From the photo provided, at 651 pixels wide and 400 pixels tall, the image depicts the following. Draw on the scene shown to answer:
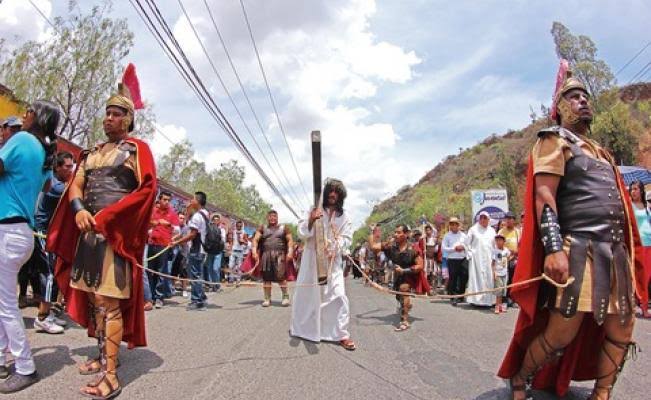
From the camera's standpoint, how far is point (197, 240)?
9.63 m

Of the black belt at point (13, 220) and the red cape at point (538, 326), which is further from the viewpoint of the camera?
the black belt at point (13, 220)

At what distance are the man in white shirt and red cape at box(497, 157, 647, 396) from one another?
706 centimetres

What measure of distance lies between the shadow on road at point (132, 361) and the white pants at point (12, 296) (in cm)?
70

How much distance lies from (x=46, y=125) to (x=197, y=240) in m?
5.78

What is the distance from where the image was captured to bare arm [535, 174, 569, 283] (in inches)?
117

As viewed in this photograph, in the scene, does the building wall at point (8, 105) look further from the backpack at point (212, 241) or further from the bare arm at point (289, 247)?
the bare arm at point (289, 247)

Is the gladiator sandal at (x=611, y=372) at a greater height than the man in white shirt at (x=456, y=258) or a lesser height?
lesser

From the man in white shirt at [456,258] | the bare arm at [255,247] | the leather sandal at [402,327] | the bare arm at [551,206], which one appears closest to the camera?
the bare arm at [551,206]

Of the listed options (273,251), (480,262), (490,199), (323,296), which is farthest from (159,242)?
(490,199)

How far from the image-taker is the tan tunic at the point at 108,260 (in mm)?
3586

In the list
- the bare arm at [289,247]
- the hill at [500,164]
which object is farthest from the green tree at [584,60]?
the bare arm at [289,247]

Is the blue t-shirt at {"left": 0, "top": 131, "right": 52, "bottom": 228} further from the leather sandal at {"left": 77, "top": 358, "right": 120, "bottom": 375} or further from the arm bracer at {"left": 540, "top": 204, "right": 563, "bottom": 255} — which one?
the arm bracer at {"left": 540, "top": 204, "right": 563, "bottom": 255}

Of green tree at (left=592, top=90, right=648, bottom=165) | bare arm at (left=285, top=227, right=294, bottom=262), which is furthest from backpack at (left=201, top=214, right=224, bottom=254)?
green tree at (left=592, top=90, right=648, bottom=165)

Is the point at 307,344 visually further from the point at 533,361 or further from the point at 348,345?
the point at 533,361
